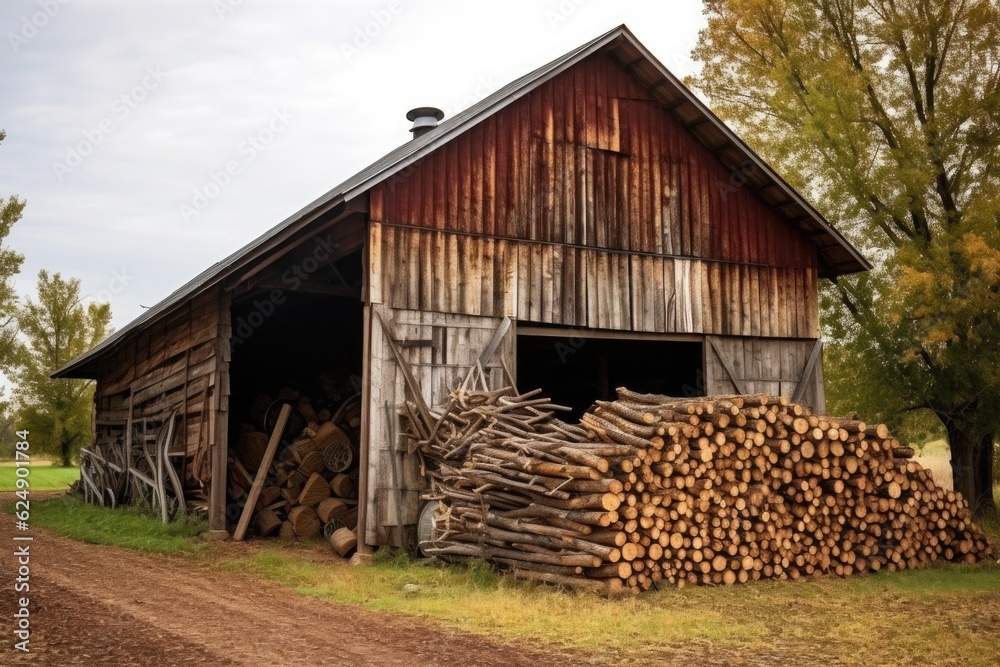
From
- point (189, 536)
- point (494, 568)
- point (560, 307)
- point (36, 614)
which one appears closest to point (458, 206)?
point (560, 307)

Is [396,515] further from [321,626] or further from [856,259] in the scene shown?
[856,259]

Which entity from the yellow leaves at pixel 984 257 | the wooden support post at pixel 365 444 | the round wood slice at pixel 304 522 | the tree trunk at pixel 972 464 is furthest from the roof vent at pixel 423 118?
the tree trunk at pixel 972 464

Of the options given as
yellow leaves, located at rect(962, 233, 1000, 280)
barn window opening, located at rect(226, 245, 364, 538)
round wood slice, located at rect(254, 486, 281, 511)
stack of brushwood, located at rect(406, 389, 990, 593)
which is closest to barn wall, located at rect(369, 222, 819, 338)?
barn window opening, located at rect(226, 245, 364, 538)

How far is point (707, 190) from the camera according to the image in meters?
15.8

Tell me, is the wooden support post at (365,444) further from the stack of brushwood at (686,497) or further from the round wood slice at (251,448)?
the round wood slice at (251,448)

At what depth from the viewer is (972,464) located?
1766 centimetres

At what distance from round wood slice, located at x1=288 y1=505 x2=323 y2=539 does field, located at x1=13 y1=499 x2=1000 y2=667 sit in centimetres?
254

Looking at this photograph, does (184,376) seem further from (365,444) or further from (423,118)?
(423,118)

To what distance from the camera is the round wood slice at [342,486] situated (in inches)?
593

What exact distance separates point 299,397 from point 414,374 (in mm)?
4937

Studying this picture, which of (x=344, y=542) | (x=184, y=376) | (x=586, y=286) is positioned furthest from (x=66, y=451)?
(x=586, y=286)

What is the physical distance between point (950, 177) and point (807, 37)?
13.5ft

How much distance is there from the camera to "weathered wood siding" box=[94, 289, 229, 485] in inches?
581

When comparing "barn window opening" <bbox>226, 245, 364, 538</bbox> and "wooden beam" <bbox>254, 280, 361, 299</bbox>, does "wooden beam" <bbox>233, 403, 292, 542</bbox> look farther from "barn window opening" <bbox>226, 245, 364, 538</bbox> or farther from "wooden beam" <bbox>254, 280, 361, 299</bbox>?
"wooden beam" <bbox>254, 280, 361, 299</bbox>
